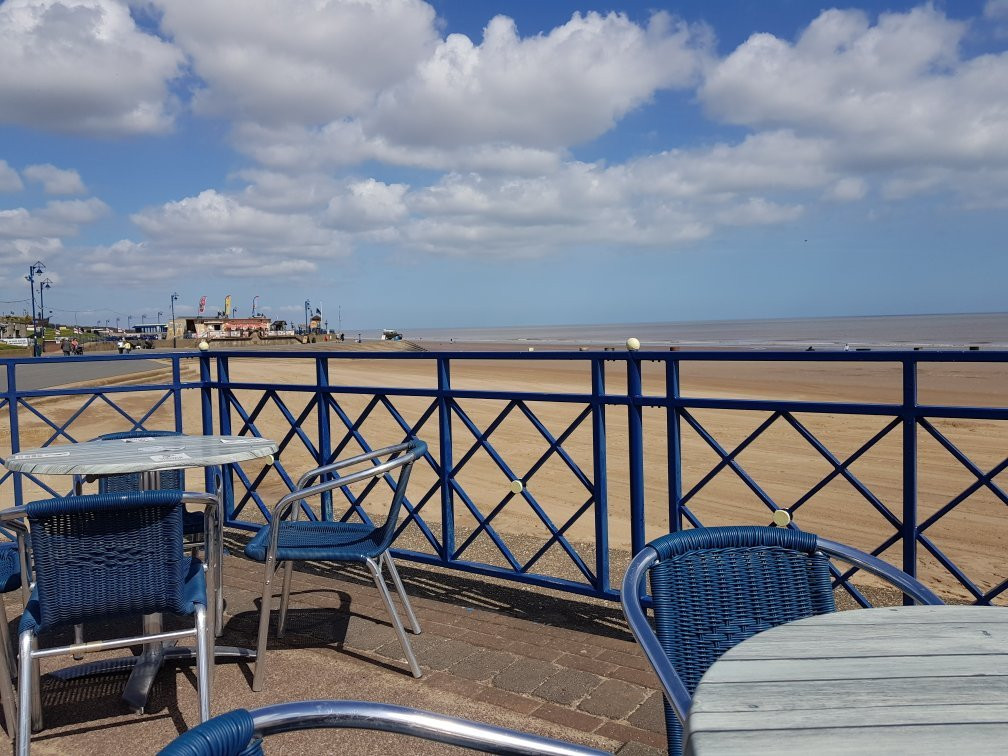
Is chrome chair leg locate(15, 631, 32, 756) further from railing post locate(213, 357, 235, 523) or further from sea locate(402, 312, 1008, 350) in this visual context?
sea locate(402, 312, 1008, 350)

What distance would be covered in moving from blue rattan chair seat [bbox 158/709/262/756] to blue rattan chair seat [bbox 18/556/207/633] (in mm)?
1478

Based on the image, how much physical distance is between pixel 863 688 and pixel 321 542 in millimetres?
2494

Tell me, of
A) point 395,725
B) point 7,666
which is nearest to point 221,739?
point 395,725

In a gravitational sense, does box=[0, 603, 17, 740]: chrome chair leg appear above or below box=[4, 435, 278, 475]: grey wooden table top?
below

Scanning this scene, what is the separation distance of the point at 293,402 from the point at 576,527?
10104 mm

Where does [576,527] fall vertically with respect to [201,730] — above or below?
below

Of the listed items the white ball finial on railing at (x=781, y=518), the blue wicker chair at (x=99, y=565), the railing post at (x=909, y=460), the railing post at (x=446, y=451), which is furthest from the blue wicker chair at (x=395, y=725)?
the railing post at (x=446, y=451)

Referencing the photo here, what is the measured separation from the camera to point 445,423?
420cm

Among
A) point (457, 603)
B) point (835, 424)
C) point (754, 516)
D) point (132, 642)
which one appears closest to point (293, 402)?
point (835, 424)

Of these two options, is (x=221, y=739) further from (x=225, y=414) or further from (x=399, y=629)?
(x=225, y=414)

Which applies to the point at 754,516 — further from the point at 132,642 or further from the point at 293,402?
the point at 293,402

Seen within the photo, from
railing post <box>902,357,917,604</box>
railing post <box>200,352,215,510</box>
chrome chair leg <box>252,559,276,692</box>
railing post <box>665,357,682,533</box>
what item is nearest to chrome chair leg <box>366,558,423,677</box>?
chrome chair leg <box>252,559,276,692</box>

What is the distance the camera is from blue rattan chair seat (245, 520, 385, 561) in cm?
317

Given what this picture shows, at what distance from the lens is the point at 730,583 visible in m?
2.01
